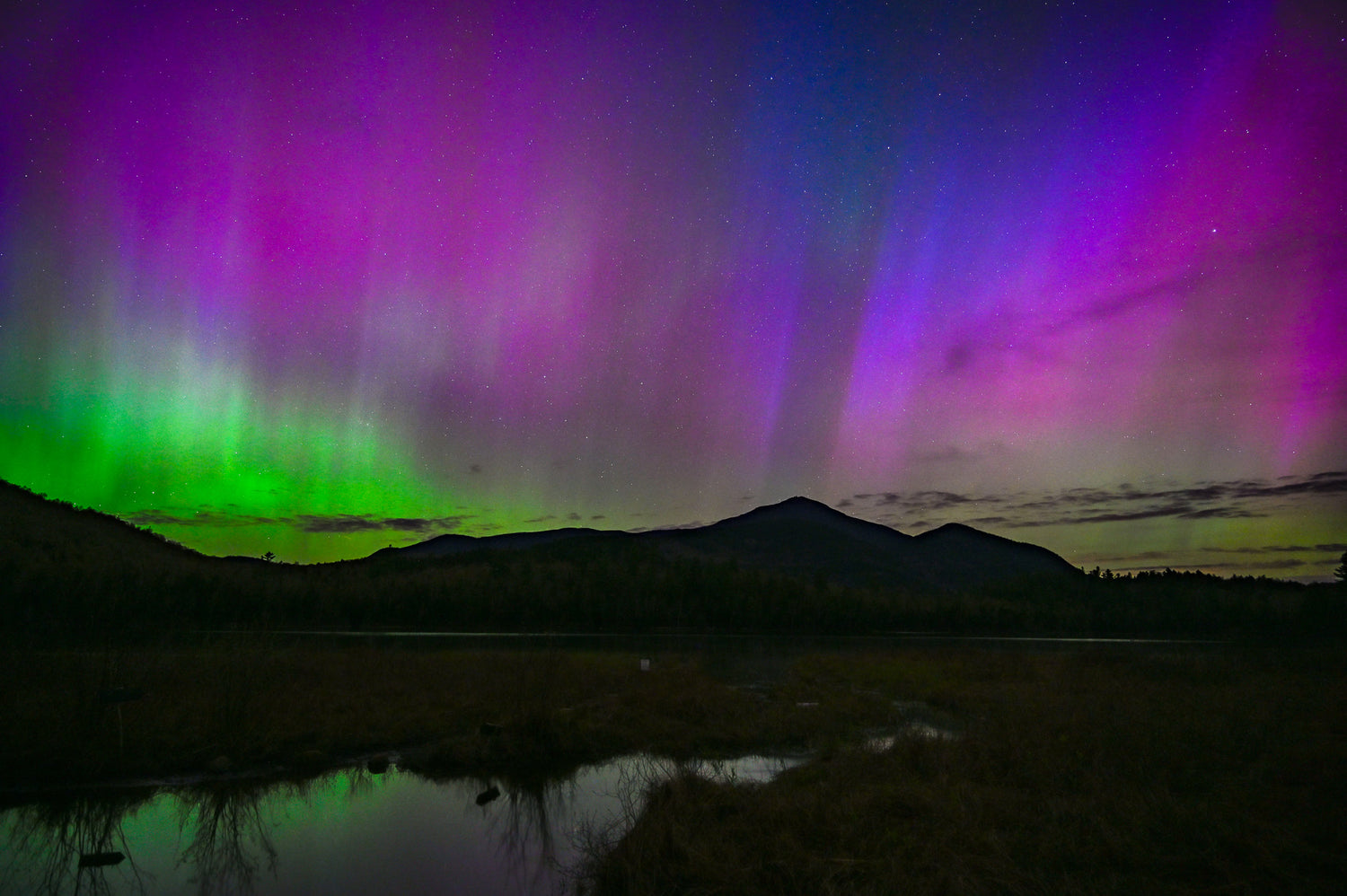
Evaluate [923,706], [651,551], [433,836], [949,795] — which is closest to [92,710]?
[433,836]

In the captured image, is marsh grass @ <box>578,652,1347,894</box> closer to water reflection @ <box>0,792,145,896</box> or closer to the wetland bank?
the wetland bank

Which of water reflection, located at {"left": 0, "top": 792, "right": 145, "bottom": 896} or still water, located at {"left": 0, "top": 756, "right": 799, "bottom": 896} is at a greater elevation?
water reflection, located at {"left": 0, "top": 792, "right": 145, "bottom": 896}

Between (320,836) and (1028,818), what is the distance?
37.3 feet

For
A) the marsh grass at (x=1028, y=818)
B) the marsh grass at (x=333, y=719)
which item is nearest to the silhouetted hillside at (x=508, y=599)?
the marsh grass at (x=333, y=719)

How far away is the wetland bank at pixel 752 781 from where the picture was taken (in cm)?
845

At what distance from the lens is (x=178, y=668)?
2234cm

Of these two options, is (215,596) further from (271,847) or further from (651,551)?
(651,551)

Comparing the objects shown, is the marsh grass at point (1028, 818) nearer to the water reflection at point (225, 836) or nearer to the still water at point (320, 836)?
the still water at point (320, 836)

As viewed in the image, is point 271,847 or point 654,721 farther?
point 654,721

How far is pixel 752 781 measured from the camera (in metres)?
12.8

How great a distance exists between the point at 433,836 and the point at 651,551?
18547cm

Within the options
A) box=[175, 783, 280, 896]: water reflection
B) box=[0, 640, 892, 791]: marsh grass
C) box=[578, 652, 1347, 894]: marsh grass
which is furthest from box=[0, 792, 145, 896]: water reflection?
box=[578, 652, 1347, 894]: marsh grass

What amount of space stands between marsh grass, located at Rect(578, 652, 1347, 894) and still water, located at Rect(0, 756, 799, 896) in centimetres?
143

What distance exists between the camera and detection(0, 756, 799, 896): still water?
31.3ft
